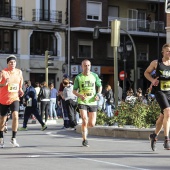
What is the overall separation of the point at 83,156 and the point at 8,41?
36477mm

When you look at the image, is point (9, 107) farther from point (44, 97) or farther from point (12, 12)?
point (12, 12)

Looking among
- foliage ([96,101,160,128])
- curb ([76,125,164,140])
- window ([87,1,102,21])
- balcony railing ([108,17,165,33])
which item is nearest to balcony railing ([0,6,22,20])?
window ([87,1,102,21])

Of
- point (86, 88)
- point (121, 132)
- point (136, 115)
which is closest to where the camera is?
point (86, 88)

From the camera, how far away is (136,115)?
16328 millimetres

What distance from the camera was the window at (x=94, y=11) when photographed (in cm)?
4931

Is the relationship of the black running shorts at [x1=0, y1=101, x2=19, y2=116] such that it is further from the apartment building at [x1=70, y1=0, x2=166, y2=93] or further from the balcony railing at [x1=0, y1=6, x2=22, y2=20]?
the balcony railing at [x1=0, y1=6, x2=22, y2=20]

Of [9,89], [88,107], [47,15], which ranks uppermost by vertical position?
[47,15]

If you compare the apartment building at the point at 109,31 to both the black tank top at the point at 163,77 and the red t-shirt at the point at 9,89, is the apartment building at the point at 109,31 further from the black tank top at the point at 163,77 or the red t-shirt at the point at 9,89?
the black tank top at the point at 163,77

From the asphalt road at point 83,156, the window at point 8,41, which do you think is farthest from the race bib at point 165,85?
A: the window at point 8,41

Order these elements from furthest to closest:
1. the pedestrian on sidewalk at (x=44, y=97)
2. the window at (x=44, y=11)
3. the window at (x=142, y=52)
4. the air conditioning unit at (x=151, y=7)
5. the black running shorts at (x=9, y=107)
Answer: the air conditioning unit at (x=151, y=7)
the window at (x=142, y=52)
the window at (x=44, y=11)
the pedestrian on sidewalk at (x=44, y=97)
the black running shorts at (x=9, y=107)

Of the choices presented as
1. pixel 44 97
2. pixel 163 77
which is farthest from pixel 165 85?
pixel 44 97

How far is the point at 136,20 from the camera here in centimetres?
5138

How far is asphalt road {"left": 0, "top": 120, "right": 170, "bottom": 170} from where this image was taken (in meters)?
9.40

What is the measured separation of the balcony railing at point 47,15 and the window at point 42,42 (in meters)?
1.19
